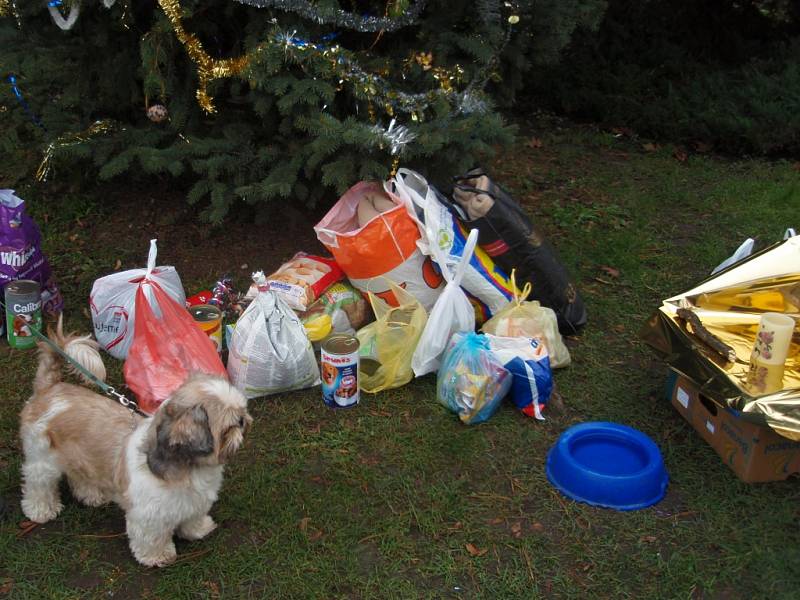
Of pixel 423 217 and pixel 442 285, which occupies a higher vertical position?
pixel 423 217

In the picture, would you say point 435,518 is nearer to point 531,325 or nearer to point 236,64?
point 531,325

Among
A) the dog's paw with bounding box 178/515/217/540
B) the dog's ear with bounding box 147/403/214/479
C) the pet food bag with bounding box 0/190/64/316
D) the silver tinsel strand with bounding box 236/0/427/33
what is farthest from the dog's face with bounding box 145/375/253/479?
the silver tinsel strand with bounding box 236/0/427/33

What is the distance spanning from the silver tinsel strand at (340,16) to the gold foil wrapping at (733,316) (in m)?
2.18

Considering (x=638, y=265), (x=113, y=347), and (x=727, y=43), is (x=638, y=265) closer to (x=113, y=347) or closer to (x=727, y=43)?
(x=113, y=347)

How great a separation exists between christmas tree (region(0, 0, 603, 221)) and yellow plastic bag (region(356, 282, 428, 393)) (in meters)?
0.82

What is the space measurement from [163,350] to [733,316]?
2.71 meters

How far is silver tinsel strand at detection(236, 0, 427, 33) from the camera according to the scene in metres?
4.13

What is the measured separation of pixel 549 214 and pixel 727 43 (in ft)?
11.7

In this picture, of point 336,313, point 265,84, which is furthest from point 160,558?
point 265,84

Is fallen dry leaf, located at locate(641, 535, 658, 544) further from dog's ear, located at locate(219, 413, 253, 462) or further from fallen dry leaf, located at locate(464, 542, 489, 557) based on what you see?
dog's ear, located at locate(219, 413, 253, 462)

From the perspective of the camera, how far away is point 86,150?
185 inches

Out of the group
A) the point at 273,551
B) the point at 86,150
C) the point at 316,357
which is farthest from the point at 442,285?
the point at 86,150

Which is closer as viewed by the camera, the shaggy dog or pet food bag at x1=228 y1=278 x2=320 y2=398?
the shaggy dog

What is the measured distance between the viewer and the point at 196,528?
3.01 m
